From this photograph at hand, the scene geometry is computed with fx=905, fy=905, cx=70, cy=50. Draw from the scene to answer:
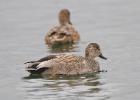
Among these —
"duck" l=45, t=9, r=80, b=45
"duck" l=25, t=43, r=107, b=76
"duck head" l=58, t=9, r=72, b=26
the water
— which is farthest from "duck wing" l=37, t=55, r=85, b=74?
"duck head" l=58, t=9, r=72, b=26

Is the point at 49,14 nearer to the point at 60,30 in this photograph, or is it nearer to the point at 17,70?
the point at 60,30

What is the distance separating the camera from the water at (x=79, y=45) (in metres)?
16.9

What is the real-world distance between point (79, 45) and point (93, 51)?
362cm

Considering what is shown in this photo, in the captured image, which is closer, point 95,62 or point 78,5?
point 95,62

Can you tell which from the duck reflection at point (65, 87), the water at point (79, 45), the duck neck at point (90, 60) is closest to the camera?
the duck reflection at point (65, 87)

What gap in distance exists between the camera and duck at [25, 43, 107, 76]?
18922 millimetres

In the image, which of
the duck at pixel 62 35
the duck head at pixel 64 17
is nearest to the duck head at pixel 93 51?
the duck at pixel 62 35

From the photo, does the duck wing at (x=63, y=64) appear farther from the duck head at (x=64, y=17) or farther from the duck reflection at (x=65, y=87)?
the duck head at (x=64, y=17)

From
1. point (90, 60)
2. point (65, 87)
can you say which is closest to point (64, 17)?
point (90, 60)

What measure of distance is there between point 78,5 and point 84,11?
48.8 inches

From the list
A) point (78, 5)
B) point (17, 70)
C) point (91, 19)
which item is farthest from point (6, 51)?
point (78, 5)

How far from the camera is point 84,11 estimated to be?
27.3 m

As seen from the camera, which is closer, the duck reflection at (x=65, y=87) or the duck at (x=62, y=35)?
the duck reflection at (x=65, y=87)

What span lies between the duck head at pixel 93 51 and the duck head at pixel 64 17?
544 centimetres
